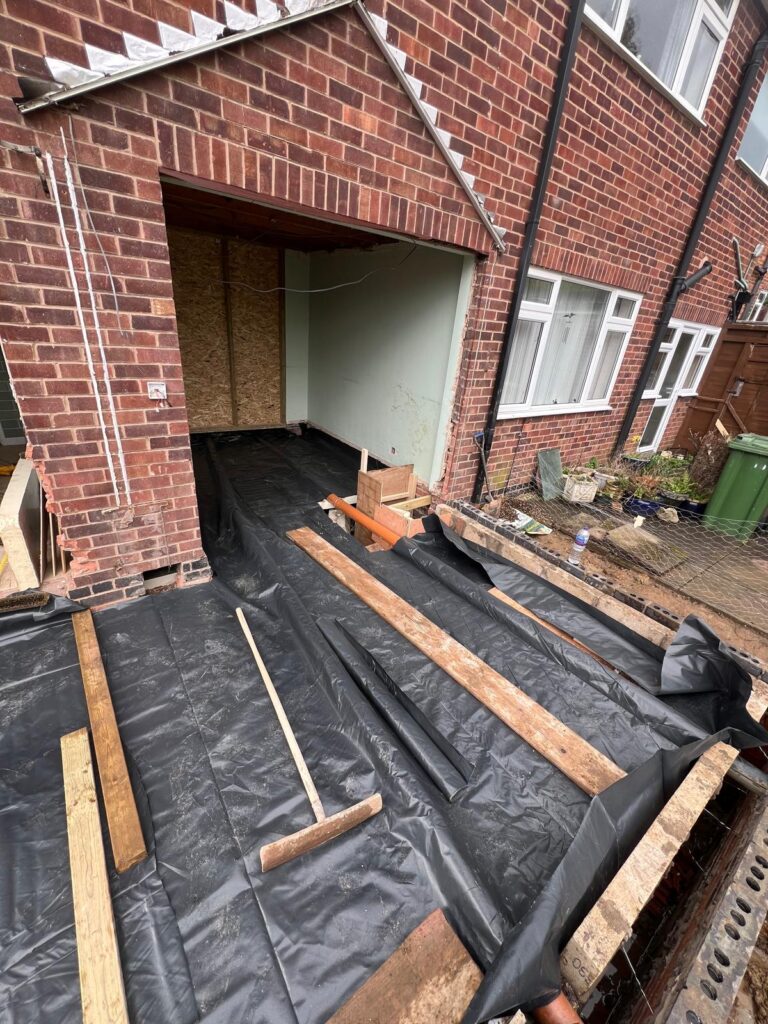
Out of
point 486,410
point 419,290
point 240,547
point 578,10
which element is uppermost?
point 578,10

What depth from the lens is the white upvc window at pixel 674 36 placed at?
136 inches

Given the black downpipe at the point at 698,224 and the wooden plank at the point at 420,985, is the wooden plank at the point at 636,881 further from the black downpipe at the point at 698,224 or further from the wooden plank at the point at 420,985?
the black downpipe at the point at 698,224

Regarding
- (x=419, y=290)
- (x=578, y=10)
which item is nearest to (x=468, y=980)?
(x=419, y=290)

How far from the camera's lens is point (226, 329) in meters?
5.64

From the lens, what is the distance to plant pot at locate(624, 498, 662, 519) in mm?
5234

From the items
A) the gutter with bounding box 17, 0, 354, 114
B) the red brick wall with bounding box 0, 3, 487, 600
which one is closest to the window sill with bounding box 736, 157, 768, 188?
the red brick wall with bounding box 0, 3, 487, 600

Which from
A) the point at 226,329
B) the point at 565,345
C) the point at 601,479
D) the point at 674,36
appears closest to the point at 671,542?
the point at 601,479

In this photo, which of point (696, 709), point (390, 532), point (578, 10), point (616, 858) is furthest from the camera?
point (390, 532)

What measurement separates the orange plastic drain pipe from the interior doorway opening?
0.86 metres

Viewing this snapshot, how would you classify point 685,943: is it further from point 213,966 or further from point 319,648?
point 319,648

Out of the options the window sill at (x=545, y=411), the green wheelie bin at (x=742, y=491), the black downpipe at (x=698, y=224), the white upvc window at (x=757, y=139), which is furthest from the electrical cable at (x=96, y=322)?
the white upvc window at (x=757, y=139)

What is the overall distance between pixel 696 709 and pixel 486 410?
282 centimetres

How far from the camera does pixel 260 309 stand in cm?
582

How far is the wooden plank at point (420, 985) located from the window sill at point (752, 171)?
8.05m
